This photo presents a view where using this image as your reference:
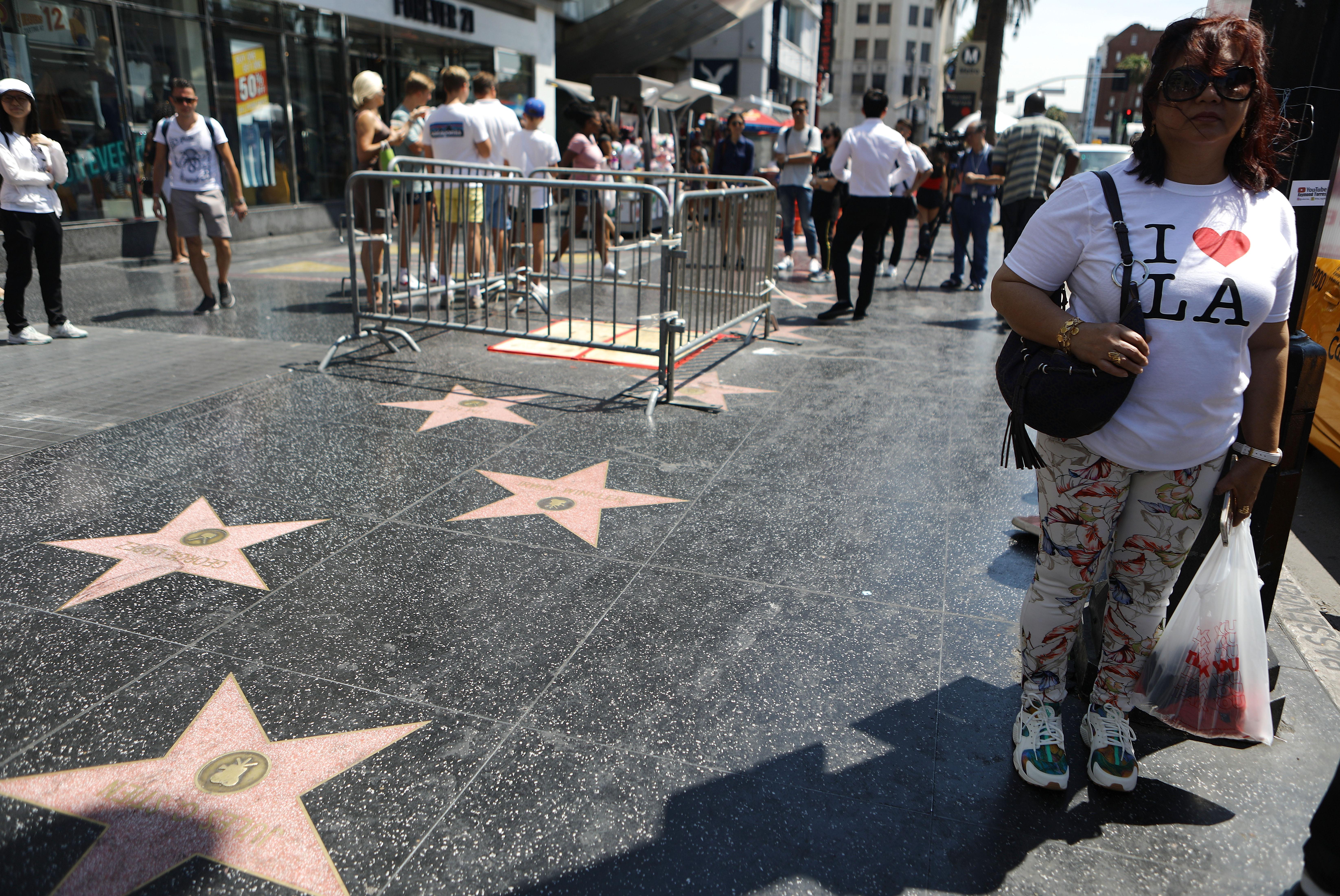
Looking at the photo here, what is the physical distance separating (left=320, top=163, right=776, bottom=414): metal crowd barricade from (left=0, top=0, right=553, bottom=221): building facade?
191 inches

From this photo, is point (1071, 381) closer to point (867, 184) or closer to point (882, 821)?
point (882, 821)

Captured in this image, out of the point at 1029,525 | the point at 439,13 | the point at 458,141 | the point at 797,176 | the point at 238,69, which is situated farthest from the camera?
the point at 439,13

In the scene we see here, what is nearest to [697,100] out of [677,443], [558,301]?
[558,301]

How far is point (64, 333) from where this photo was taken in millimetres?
7254

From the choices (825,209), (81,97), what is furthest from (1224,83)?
(81,97)

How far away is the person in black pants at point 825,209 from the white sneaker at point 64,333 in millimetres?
7108


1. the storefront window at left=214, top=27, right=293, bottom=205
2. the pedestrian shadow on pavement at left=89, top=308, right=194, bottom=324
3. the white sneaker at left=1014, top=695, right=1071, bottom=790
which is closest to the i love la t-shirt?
the white sneaker at left=1014, top=695, right=1071, bottom=790

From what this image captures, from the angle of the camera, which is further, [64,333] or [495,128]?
[495,128]

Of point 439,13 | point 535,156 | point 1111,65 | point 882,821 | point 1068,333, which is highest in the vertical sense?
point 1111,65

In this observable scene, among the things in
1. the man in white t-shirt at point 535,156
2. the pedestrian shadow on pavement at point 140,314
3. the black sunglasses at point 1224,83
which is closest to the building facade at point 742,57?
the man in white t-shirt at point 535,156

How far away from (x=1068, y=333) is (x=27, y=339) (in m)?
7.52

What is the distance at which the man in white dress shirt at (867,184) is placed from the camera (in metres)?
8.60

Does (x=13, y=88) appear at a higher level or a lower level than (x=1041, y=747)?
higher

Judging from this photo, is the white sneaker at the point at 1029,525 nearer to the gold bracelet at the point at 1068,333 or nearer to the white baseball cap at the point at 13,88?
the gold bracelet at the point at 1068,333
